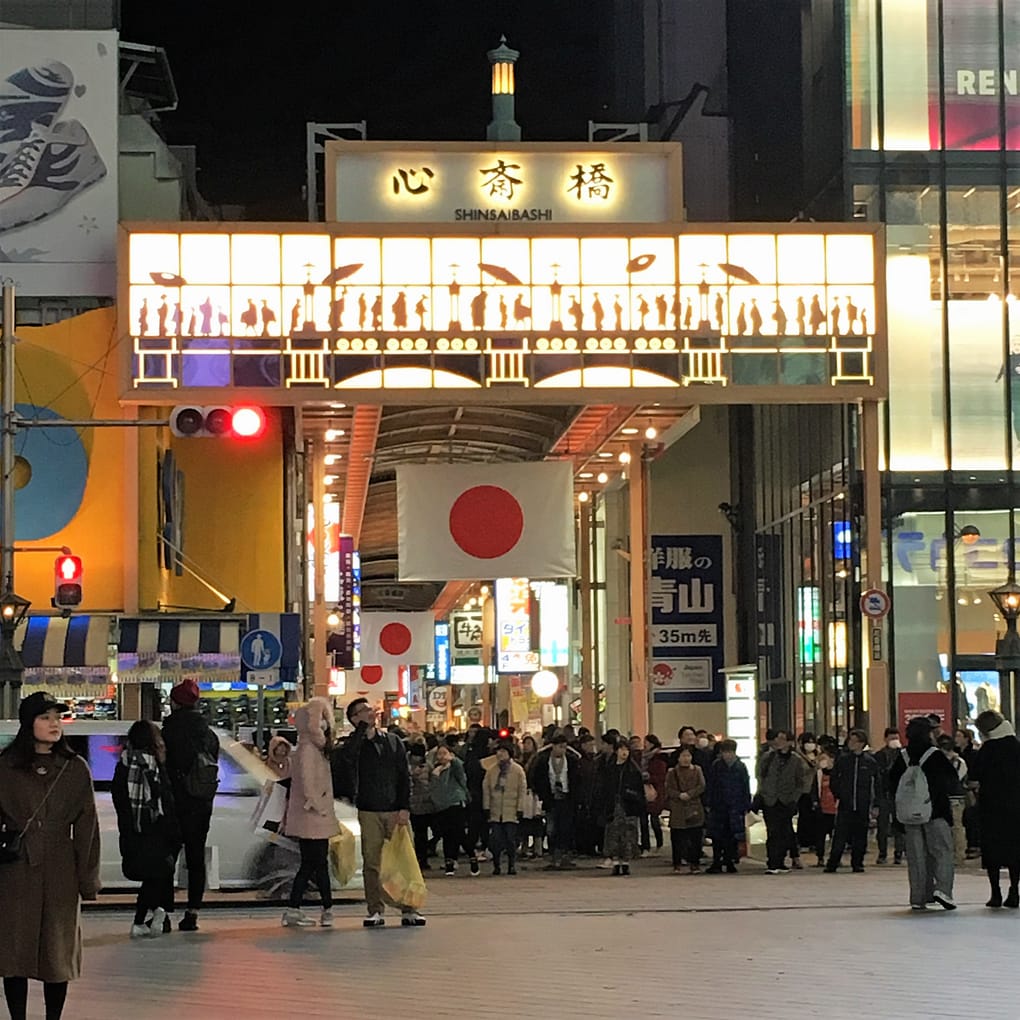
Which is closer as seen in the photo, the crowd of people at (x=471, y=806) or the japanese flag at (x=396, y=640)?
the crowd of people at (x=471, y=806)

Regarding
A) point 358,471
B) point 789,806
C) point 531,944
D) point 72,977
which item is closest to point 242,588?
point 358,471

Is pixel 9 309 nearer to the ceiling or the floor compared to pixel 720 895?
nearer to the ceiling

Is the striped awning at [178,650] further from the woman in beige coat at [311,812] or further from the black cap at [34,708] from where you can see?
the black cap at [34,708]

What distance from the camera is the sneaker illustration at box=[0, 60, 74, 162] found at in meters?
31.2

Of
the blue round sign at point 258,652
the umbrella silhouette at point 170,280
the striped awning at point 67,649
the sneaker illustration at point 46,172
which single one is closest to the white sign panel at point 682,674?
the striped awning at point 67,649

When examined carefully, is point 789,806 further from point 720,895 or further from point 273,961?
point 273,961

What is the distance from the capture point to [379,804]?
15875 mm

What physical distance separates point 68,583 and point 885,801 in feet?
31.9

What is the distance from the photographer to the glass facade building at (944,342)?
33875 mm

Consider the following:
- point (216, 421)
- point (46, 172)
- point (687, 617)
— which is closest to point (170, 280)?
point (46, 172)

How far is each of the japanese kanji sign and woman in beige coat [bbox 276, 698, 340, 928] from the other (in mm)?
18607

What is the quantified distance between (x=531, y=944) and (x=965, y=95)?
76.6ft

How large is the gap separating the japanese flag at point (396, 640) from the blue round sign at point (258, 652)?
31.0 metres

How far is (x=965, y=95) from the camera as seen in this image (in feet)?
112
